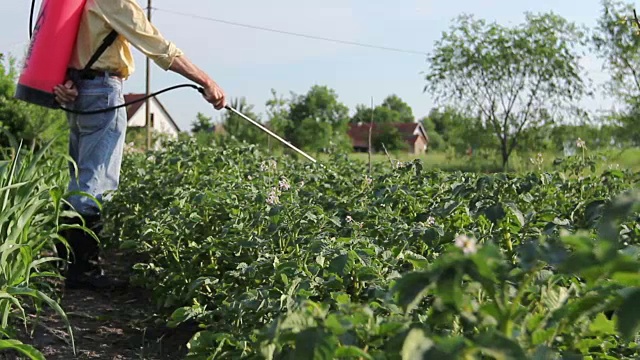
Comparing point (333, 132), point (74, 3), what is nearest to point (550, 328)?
point (74, 3)

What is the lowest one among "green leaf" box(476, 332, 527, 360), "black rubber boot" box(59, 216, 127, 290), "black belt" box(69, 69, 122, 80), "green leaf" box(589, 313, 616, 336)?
"black rubber boot" box(59, 216, 127, 290)

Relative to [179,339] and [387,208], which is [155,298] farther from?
[387,208]

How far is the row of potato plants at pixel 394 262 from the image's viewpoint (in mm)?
1039

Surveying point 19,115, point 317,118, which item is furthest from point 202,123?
point 19,115

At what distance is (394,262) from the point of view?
2121 mm

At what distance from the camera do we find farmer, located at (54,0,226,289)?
3.98 metres

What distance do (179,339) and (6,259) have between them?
2.31 ft

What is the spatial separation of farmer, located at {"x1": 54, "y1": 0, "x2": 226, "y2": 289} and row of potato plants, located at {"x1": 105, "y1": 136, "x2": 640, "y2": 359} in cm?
38

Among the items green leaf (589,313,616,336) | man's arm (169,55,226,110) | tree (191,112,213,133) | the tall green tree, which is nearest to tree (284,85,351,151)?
tree (191,112,213,133)

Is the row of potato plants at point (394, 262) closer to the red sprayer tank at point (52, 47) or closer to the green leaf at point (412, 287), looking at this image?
the green leaf at point (412, 287)

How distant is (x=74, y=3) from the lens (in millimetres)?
4016

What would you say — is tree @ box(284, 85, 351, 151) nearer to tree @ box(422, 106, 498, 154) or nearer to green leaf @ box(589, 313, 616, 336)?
tree @ box(422, 106, 498, 154)

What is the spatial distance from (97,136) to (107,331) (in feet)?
3.67

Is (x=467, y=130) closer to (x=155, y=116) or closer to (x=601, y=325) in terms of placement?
(x=601, y=325)
